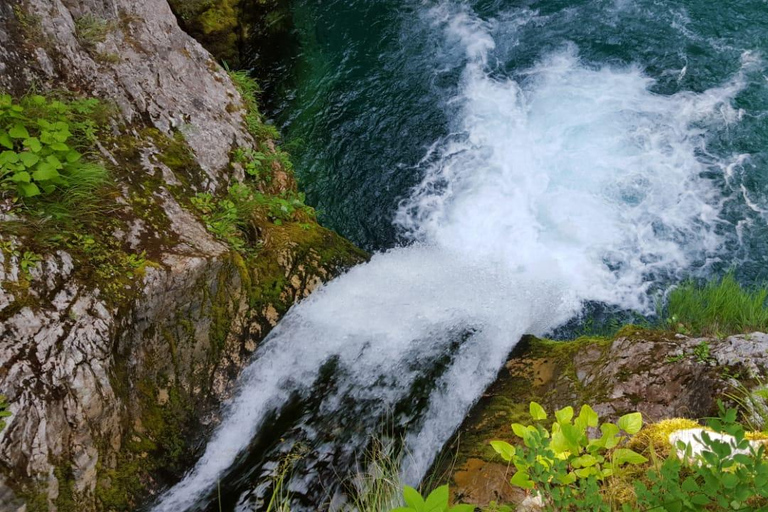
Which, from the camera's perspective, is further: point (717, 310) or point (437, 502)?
point (717, 310)

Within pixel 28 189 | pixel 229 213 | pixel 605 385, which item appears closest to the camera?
pixel 28 189

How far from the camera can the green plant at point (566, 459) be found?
6.66 ft

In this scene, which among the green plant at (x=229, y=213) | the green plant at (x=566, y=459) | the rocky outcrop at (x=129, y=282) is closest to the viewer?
the green plant at (x=566, y=459)

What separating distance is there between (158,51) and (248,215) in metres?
2.21

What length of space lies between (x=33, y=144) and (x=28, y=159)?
145mm

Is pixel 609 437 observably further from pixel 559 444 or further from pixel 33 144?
pixel 33 144

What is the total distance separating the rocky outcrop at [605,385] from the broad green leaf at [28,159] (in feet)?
11.4

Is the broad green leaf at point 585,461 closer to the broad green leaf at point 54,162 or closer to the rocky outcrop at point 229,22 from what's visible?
the broad green leaf at point 54,162

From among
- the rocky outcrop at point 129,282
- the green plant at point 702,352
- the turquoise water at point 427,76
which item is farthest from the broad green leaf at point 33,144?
the green plant at point 702,352

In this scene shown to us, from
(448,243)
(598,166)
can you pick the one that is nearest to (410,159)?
(448,243)

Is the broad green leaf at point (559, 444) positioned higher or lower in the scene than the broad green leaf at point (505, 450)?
lower

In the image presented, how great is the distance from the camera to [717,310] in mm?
4684

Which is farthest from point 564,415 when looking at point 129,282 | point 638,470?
point 129,282

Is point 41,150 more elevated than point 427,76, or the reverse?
point 41,150
